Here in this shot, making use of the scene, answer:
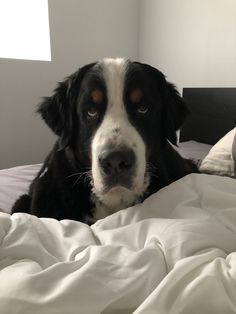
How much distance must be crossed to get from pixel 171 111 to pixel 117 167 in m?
0.42

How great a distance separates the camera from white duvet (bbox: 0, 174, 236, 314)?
1.97 feet

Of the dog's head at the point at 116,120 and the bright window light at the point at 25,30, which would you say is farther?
the bright window light at the point at 25,30

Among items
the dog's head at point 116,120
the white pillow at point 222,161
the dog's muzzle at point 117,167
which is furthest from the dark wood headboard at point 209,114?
the dog's muzzle at point 117,167

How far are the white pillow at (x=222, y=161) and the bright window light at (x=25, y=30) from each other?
216 centimetres

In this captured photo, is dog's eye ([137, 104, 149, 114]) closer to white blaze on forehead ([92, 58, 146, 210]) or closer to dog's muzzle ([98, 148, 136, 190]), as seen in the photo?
white blaze on forehead ([92, 58, 146, 210])

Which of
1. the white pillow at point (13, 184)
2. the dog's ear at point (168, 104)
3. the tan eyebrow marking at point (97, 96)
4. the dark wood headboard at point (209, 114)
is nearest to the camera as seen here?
the tan eyebrow marking at point (97, 96)

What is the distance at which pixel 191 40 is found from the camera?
3.38 metres

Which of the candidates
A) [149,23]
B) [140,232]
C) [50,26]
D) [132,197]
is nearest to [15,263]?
[140,232]

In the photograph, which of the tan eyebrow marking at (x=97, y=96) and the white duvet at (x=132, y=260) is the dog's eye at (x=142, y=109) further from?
the white duvet at (x=132, y=260)

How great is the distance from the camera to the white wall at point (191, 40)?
120 inches

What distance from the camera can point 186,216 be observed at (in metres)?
0.96

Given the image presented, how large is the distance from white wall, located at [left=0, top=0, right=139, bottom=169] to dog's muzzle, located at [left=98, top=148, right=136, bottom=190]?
2.44 metres

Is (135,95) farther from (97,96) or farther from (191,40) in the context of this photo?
(191,40)

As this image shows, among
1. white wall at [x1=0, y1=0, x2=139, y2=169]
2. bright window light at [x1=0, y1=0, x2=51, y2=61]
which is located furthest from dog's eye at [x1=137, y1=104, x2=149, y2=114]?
bright window light at [x1=0, y1=0, x2=51, y2=61]
